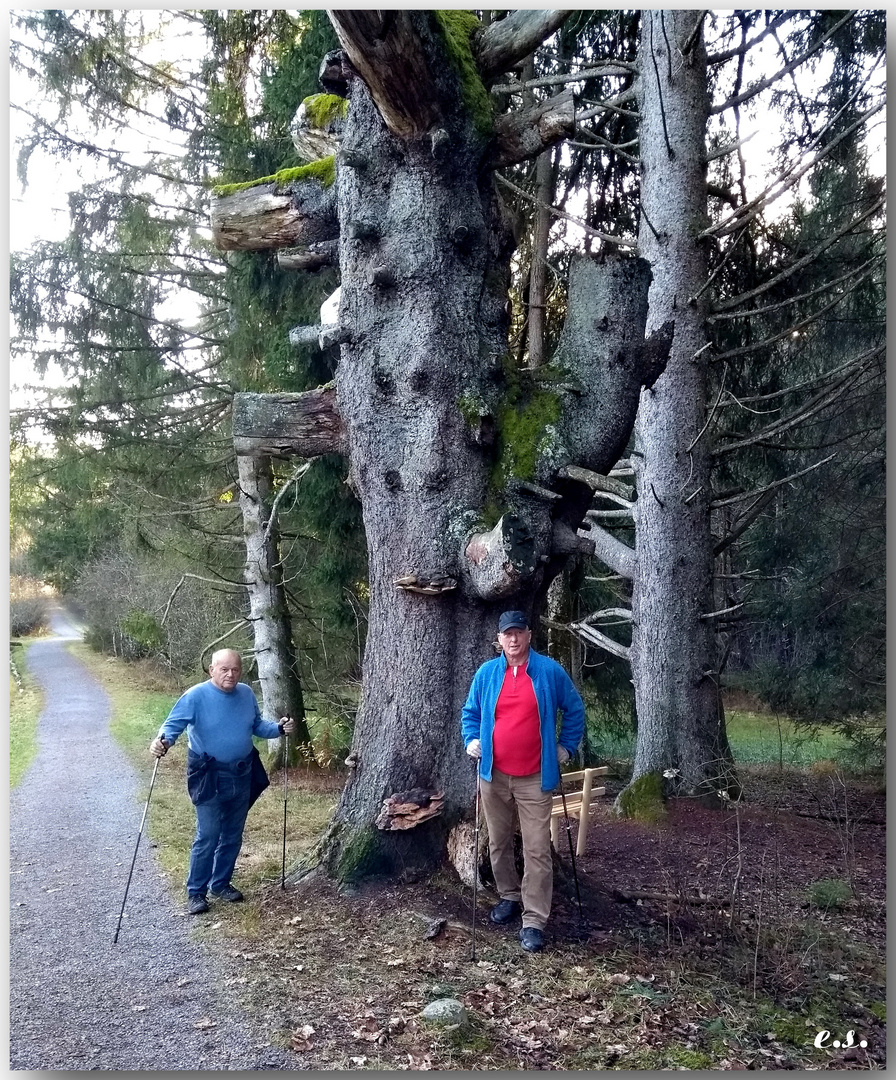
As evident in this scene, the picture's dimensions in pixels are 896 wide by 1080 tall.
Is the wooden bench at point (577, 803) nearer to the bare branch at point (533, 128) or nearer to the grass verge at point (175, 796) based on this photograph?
the grass verge at point (175, 796)

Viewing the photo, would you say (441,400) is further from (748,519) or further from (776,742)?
(776,742)

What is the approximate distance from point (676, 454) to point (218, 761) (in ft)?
9.72

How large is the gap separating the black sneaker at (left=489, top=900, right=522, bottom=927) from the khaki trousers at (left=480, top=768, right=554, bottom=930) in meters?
0.02

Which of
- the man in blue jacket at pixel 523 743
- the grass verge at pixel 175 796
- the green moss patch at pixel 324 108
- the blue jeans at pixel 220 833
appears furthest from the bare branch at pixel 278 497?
the man in blue jacket at pixel 523 743

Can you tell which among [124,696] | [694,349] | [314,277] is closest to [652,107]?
[694,349]

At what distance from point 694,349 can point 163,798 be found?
3481 millimetres

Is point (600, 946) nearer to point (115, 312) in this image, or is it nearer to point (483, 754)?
point (483, 754)

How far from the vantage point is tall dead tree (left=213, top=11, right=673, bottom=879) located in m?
2.78

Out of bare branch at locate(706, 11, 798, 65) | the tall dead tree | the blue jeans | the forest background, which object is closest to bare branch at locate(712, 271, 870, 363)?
the forest background

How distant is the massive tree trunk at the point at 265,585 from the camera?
503 cm

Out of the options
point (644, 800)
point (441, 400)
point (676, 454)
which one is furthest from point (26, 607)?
point (676, 454)

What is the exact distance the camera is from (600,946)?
2684 millimetres

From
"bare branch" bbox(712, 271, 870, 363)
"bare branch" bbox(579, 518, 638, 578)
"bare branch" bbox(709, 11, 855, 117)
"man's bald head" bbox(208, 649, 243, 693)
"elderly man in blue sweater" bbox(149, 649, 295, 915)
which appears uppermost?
"bare branch" bbox(709, 11, 855, 117)

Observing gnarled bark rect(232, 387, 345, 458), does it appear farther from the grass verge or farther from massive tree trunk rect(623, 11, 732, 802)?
massive tree trunk rect(623, 11, 732, 802)
